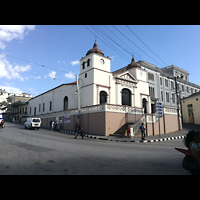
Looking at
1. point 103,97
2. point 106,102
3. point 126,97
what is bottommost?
point 106,102

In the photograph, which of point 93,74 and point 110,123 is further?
point 93,74


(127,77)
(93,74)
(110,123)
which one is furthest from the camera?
(127,77)

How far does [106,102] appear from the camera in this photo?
72.0 feet

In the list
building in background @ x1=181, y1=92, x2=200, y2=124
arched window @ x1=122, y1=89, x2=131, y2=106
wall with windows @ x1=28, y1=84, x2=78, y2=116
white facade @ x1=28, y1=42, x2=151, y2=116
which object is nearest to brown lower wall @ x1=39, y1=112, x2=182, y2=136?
white facade @ x1=28, y1=42, x2=151, y2=116

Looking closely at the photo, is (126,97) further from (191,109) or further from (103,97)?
(191,109)

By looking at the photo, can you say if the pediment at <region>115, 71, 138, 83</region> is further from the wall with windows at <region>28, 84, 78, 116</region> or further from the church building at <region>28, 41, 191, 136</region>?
the wall with windows at <region>28, 84, 78, 116</region>

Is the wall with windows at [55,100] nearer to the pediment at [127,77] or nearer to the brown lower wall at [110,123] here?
the brown lower wall at [110,123]

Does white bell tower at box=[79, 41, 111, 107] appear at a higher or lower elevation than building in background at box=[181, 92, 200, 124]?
higher

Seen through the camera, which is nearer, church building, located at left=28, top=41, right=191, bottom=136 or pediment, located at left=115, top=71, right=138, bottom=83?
church building, located at left=28, top=41, right=191, bottom=136

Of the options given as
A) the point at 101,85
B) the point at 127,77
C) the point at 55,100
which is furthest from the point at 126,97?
the point at 55,100

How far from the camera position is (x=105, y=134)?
697 inches

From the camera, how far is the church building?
18812mm
